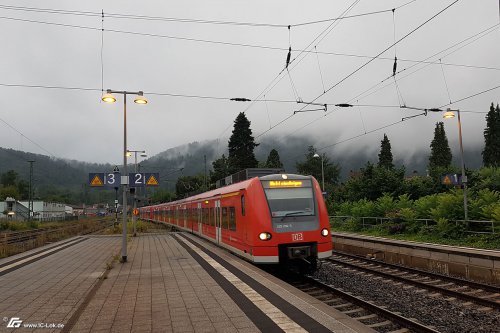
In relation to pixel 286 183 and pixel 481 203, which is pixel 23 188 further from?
pixel 286 183

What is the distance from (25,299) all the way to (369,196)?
26.6 metres

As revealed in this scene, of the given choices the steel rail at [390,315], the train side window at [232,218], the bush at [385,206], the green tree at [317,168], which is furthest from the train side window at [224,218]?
the green tree at [317,168]

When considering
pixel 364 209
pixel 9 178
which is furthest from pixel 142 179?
pixel 9 178

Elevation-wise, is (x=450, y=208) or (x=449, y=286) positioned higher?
(x=450, y=208)

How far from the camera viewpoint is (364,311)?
838 cm

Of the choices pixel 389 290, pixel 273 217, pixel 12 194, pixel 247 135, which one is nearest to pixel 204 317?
pixel 273 217

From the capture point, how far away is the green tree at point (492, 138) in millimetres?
Answer: 65000

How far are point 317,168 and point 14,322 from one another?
80048 millimetres

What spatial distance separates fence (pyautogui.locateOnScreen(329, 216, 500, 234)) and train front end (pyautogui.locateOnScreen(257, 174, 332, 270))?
29.2 feet

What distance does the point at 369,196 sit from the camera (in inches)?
1225

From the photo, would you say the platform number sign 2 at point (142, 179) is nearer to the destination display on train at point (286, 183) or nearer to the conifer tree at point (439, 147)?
the destination display on train at point (286, 183)

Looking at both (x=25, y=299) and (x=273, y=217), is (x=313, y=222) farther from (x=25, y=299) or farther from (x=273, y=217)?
(x=25, y=299)

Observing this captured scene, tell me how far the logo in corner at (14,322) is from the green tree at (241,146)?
58.2 metres

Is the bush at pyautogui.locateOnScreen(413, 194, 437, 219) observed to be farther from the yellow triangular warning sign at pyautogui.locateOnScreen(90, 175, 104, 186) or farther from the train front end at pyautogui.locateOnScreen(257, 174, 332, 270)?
the yellow triangular warning sign at pyautogui.locateOnScreen(90, 175, 104, 186)
